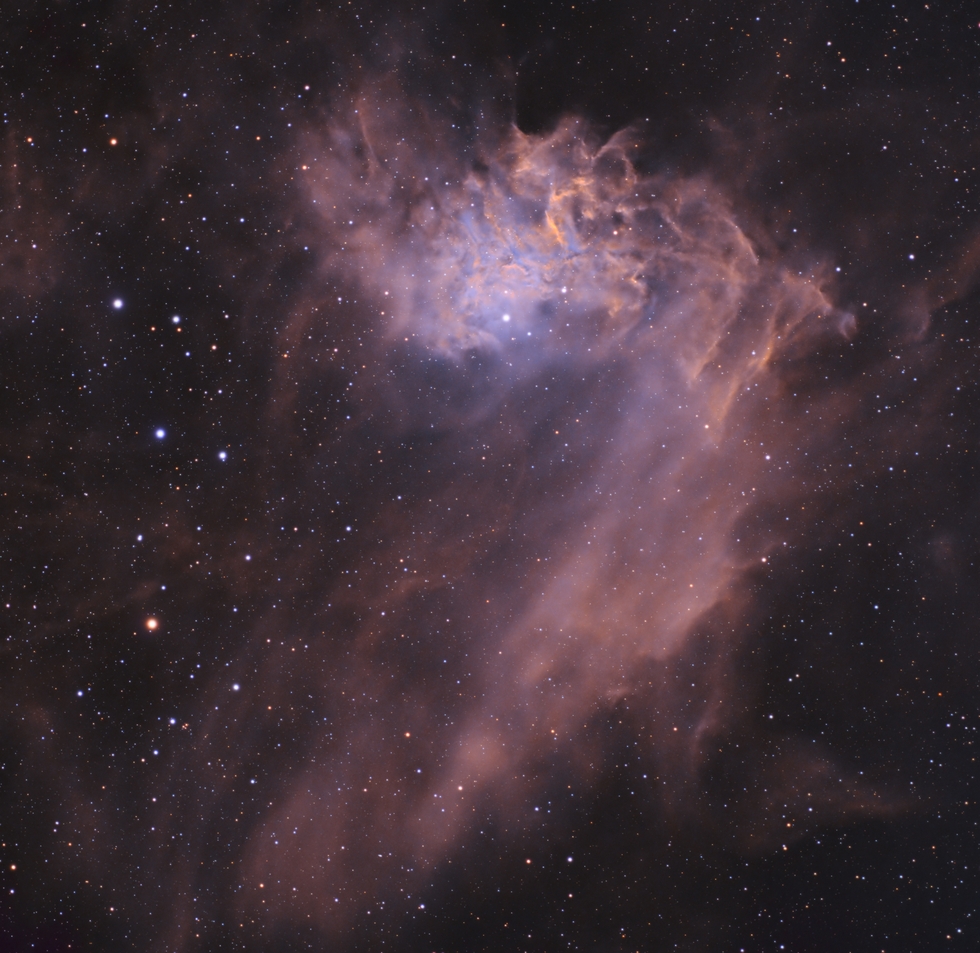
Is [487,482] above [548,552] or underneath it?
above

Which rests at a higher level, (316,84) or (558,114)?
(316,84)

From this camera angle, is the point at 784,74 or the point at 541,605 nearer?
the point at 784,74

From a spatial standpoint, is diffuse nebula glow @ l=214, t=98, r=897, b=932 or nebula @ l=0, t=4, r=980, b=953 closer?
nebula @ l=0, t=4, r=980, b=953

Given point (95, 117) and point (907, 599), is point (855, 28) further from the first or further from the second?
point (95, 117)

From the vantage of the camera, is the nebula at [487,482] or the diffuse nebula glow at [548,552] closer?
the nebula at [487,482]

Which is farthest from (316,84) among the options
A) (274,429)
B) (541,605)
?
(541,605)

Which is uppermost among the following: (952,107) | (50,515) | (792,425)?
(952,107)
